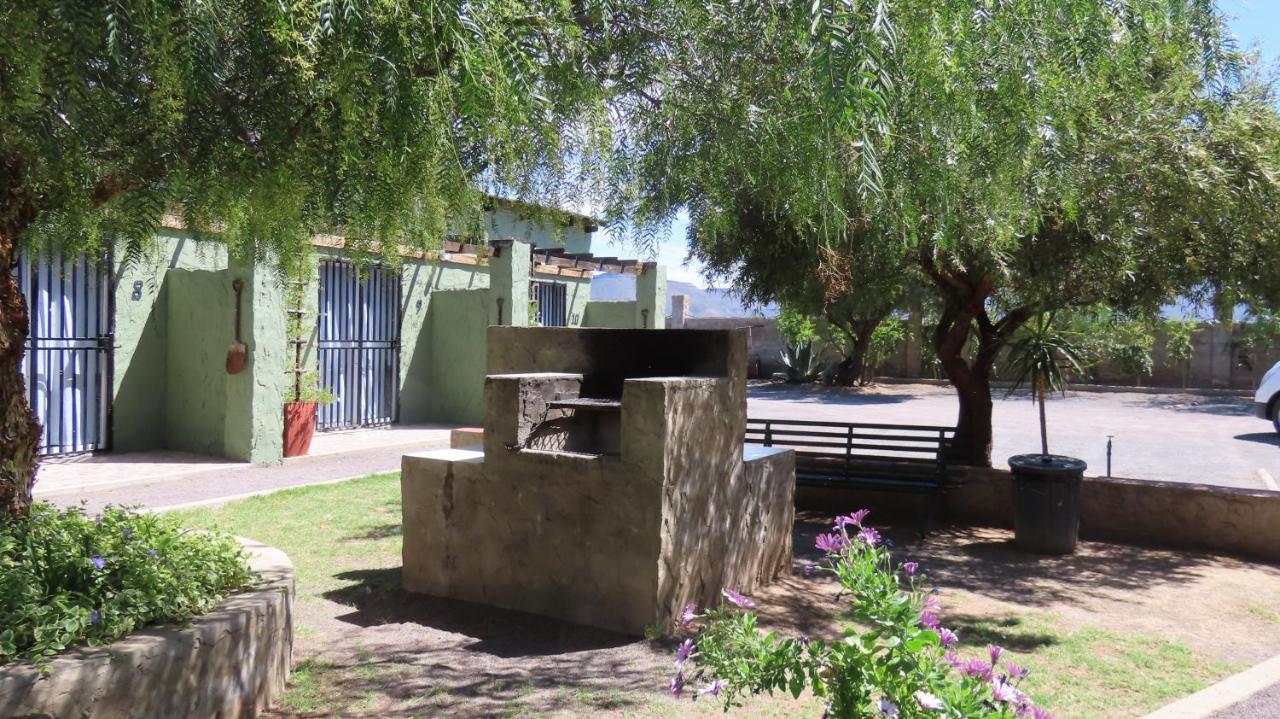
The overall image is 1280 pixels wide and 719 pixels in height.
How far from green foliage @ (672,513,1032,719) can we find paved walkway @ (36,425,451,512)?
24.3ft

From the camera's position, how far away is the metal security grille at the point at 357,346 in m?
14.9

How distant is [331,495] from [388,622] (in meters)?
4.50

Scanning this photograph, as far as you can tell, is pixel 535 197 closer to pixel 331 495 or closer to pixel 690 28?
pixel 690 28

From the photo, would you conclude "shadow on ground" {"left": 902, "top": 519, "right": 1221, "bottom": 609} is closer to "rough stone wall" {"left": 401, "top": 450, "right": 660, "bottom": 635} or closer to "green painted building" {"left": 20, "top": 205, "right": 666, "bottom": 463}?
"rough stone wall" {"left": 401, "top": 450, "right": 660, "bottom": 635}

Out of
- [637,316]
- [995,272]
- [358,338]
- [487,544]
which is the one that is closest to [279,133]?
[487,544]

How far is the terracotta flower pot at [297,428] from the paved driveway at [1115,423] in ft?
31.3

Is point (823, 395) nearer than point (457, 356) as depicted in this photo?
No

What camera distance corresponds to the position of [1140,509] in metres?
8.43

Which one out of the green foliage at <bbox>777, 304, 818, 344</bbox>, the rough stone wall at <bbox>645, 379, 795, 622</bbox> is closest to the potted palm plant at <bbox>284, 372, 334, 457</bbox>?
the rough stone wall at <bbox>645, 379, 795, 622</bbox>

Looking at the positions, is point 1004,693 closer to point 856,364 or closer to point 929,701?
point 929,701

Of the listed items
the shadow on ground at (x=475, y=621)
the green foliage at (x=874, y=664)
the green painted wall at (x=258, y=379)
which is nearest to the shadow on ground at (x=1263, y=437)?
the shadow on ground at (x=475, y=621)

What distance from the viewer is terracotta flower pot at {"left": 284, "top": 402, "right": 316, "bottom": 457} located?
12.4 meters

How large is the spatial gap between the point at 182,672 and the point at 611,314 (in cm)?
1688

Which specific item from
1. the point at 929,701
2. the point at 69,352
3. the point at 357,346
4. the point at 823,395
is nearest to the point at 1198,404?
the point at 823,395
